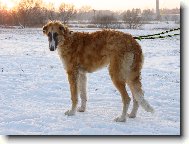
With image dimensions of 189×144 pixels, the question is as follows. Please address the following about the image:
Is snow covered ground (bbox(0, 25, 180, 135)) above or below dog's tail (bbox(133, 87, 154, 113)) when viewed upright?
below

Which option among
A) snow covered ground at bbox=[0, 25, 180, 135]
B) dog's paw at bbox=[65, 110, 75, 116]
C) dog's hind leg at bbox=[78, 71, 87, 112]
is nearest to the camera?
snow covered ground at bbox=[0, 25, 180, 135]

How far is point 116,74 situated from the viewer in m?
6.74

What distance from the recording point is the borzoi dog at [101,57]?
672 cm

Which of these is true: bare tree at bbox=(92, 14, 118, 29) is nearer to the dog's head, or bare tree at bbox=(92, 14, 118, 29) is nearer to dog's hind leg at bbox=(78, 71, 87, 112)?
dog's hind leg at bbox=(78, 71, 87, 112)

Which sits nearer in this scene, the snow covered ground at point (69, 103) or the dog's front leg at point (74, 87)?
the snow covered ground at point (69, 103)

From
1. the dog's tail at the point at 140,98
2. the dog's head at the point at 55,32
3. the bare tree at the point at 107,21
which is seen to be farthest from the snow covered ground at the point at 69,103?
the bare tree at the point at 107,21

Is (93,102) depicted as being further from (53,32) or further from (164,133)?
(164,133)

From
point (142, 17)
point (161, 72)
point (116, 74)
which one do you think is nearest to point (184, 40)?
point (116, 74)

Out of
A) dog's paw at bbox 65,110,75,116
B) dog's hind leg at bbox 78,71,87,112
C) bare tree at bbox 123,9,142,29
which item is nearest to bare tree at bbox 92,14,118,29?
bare tree at bbox 123,9,142,29

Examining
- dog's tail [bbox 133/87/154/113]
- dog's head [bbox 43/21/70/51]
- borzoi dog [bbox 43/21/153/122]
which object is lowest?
dog's tail [bbox 133/87/154/113]

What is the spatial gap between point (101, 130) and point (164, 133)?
1.08 metres

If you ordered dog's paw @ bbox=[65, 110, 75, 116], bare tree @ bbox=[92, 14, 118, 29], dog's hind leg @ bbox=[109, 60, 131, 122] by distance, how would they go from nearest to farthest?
1. dog's hind leg @ bbox=[109, 60, 131, 122]
2. dog's paw @ bbox=[65, 110, 75, 116]
3. bare tree @ bbox=[92, 14, 118, 29]

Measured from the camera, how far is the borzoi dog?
22.0 ft

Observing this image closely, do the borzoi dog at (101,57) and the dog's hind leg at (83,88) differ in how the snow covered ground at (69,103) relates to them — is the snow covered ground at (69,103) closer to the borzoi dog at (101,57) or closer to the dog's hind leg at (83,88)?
the dog's hind leg at (83,88)
